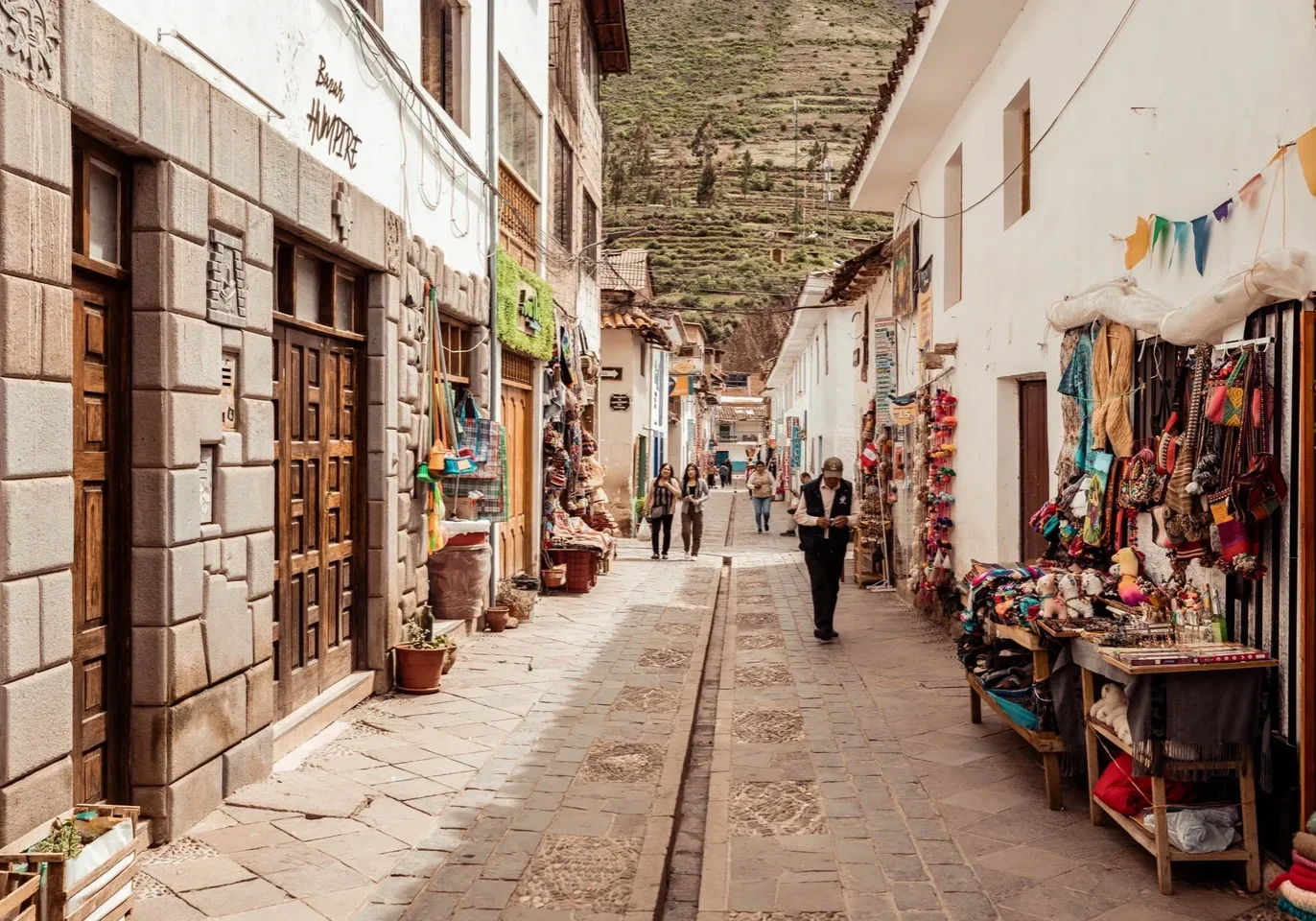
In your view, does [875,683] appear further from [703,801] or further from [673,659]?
[703,801]

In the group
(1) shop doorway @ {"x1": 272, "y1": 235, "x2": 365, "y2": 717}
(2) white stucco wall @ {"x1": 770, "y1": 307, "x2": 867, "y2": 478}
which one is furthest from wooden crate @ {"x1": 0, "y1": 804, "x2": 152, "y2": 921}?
(2) white stucco wall @ {"x1": 770, "y1": 307, "x2": 867, "y2": 478}

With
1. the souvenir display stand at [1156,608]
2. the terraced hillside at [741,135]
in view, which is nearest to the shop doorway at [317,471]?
the souvenir display stand at [1156,608]

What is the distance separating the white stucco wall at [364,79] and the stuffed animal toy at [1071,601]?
15.8 feet

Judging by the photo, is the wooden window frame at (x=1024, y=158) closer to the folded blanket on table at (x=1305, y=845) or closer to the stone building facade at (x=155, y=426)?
the stone building facade at (x=155, y=426)

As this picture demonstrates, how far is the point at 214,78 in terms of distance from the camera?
17.8 ft

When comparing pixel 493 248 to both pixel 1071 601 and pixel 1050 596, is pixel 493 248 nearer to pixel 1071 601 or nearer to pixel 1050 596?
pixel 1050 596

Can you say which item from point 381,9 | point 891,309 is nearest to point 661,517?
point 891,309

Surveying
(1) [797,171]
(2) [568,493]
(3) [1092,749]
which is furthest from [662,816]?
(1) [797,171]

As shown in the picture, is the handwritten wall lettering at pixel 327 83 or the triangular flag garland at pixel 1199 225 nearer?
the triangular flag garland at pixel 1199 225

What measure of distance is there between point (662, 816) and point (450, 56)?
24.5ft

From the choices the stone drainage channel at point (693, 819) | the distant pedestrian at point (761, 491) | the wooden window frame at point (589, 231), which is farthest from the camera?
the distant pedestrian at point (761, 491)

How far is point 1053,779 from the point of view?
5.87 metres

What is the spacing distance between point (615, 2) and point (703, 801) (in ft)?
48.3

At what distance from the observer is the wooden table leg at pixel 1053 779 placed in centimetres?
586
